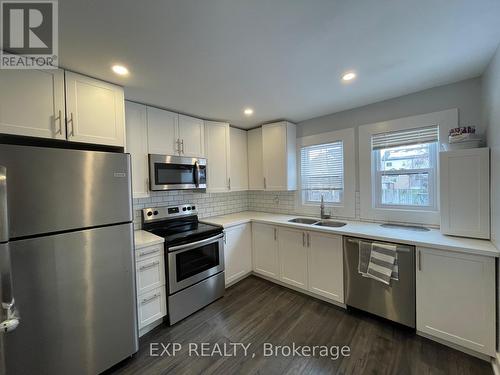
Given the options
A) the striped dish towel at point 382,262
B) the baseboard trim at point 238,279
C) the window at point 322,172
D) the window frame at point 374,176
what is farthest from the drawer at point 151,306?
the window frame at point 374,176

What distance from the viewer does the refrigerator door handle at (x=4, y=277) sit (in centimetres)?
101

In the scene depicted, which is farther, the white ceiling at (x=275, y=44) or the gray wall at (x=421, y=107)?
the gray wall at (x=421, y=107)

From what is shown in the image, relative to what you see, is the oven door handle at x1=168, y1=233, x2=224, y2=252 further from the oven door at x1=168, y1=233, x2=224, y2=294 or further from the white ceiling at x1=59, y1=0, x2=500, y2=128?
the white ceiling at x1=59, y1=0, x2=500, y2=128

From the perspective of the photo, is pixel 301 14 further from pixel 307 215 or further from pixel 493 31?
pixel 307 215

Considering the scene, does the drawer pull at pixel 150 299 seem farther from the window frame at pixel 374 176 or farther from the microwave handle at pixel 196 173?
the window frame at pixel 374 176

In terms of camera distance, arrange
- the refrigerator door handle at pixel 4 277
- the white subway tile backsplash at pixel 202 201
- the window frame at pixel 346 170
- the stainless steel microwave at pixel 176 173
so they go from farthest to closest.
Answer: the window frame at pixel 346 170 < the white subway tile backsplash at pixel 202 201 < the stainless steel microwave at pixel 176 173 < the refrigerator door handle at pixel 4 277

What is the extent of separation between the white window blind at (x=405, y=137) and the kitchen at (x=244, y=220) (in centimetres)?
2

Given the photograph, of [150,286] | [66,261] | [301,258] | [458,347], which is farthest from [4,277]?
[458,347]

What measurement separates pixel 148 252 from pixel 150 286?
336 millimetres

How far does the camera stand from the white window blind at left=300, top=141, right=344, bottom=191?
2936mm

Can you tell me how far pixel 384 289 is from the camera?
2018 mm

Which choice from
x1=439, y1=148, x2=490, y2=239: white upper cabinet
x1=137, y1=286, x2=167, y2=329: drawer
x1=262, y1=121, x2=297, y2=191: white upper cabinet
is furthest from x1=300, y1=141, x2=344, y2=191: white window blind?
x1=137, y1=286, x2=167, y2=329: drawer

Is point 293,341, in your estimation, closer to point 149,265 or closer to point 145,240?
point 149,265

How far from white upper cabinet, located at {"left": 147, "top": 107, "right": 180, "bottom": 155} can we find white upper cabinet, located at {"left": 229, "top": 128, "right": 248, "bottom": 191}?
0.99 m
